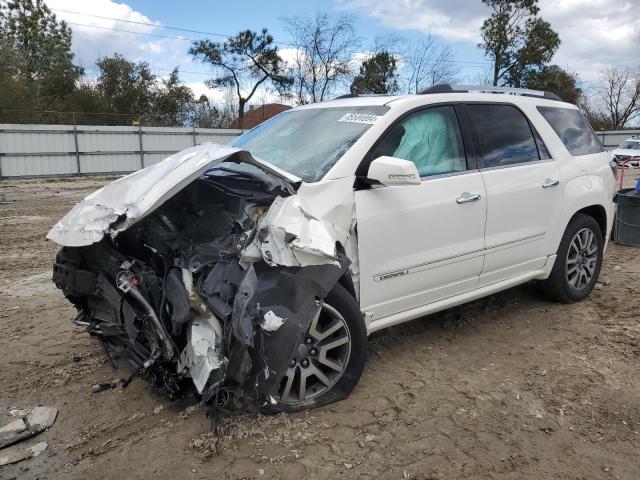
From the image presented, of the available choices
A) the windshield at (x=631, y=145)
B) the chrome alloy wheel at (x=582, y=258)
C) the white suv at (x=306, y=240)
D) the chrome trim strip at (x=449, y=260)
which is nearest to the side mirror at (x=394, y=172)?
the white suv at (x=306, y=240)

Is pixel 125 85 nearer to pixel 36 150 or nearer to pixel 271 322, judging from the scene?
pixel 36 150

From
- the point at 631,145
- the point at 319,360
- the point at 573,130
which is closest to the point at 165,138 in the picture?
the point at 631,145

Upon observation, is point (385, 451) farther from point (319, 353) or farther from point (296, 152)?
point (296, 152)

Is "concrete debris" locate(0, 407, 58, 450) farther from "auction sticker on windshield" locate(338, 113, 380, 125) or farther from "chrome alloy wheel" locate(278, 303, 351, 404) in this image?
"auction sticker on windshield" locate(338, 113, 380, 125)

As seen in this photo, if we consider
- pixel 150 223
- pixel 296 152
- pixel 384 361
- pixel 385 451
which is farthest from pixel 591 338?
pixel 150 223

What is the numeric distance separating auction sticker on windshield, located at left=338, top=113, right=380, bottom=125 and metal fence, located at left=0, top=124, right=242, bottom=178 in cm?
1994

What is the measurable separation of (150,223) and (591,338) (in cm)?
341

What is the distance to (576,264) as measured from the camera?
Answer: 4.77m

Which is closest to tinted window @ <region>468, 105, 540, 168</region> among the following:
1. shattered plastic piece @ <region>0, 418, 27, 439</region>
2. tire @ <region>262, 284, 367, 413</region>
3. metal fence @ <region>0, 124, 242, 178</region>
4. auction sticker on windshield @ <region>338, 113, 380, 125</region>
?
auction sticker on windshield @ <region>338, 113, 380, 125</region>

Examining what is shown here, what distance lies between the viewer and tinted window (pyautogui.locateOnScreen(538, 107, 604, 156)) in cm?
459

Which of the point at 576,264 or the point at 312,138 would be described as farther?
the point at 576,264

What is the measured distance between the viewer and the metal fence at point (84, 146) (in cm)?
1978

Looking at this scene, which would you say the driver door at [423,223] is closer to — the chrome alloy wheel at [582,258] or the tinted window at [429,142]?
the tinted window at [429,142]

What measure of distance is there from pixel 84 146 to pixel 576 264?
20949 millimetres
